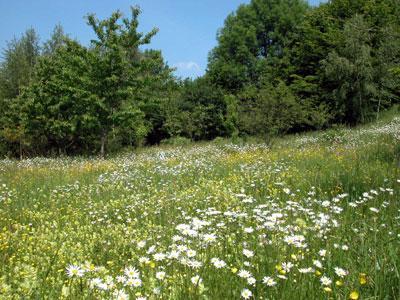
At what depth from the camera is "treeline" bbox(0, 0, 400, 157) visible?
2138 cm

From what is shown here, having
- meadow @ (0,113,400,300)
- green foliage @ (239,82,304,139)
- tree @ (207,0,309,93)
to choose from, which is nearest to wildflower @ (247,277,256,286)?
meadow @ (0,113,400,300)

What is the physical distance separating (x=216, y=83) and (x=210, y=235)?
121ft

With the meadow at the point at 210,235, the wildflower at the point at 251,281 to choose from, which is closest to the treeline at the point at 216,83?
the meadow at the point at 210,235

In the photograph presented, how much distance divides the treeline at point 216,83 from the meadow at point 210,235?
3.98m

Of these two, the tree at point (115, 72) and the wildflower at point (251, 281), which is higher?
the tree at point (115, 72)

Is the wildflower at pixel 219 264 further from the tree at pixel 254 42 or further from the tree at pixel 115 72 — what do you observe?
the tree at pixel 254 42

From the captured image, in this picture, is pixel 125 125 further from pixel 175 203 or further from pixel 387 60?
pixel 387 60

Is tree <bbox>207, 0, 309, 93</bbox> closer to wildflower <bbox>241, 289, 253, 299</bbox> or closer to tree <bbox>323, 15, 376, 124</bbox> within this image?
tree <bbox>323, 15, 376, 124</bbox>

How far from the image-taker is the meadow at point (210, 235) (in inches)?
97.9

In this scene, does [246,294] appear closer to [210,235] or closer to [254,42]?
[210,235]

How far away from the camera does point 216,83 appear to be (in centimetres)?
3903

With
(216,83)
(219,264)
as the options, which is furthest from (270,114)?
(216,83)

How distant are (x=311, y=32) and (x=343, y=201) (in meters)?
32.4

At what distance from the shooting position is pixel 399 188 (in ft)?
18.7
